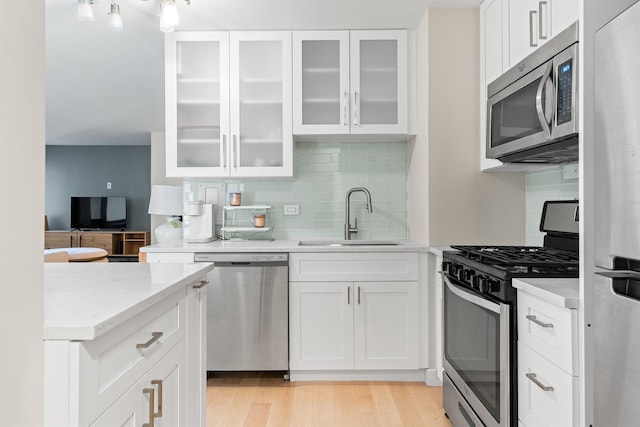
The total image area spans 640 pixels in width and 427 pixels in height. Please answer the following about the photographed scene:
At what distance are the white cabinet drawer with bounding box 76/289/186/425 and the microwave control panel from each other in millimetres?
1516

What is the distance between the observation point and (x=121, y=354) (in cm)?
106

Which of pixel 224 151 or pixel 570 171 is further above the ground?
pixel 224 151

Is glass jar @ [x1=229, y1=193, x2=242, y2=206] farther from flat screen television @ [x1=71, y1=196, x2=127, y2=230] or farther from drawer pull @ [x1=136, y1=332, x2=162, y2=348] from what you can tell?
flat screen television @ [x1=71, y1=196, x2=127, y2=230]

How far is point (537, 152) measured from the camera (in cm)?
210

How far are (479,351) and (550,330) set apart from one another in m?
0.56

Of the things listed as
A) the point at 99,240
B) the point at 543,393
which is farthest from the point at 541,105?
the point at 99,240

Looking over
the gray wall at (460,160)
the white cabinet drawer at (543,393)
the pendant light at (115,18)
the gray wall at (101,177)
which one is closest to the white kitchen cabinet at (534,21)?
the gray wall at (460,160)

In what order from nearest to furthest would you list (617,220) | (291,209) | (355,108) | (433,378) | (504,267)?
(617,220) → (504,267) → (433,378) → (355,108) → (291,209)

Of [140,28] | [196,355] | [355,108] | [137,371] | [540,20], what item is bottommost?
[196,355]

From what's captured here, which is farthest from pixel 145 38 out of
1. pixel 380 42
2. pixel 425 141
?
pixel 425 141

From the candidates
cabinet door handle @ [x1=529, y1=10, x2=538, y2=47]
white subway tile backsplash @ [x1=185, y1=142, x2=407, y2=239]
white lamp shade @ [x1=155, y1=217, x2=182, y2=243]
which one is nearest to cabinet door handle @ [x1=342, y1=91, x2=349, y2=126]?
white subway tile backsplash @ [x1=185, y1=142, x2=407, y2=239]

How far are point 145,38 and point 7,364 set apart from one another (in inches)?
133

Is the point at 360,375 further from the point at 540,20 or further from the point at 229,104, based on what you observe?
the point at 540,20

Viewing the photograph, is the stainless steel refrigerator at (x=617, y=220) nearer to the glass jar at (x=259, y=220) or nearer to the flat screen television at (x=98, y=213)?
the glass jar at (x=259, y=220)
